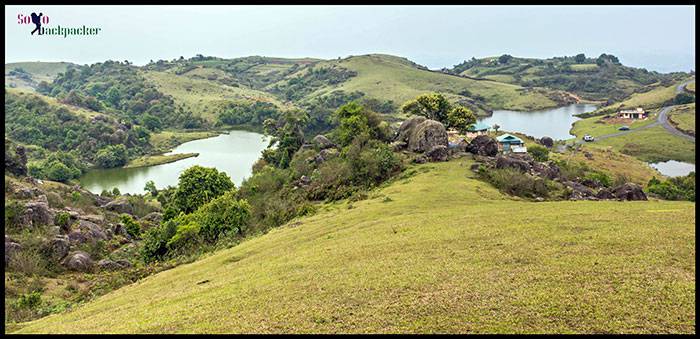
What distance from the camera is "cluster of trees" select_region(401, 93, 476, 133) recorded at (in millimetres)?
72625

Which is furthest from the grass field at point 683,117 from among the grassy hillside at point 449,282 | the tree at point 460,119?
the grassy hillside at point 449,282

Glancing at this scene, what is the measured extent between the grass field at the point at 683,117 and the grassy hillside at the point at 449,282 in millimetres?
100361

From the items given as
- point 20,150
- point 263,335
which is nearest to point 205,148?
point 20,150

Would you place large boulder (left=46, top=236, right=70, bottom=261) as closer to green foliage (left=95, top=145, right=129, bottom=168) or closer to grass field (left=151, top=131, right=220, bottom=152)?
green foliage (left=95, top=145, right=129, bottom=168)

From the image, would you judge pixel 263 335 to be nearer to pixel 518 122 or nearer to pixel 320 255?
pixel 320 255

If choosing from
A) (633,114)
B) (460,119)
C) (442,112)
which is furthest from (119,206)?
(633,114)

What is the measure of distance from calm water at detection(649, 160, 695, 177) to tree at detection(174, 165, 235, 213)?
263 feet

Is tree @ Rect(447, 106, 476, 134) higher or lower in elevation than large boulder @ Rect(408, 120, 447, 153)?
higher

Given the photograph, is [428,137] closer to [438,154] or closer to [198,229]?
[438,154]

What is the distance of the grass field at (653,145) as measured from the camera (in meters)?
92.7

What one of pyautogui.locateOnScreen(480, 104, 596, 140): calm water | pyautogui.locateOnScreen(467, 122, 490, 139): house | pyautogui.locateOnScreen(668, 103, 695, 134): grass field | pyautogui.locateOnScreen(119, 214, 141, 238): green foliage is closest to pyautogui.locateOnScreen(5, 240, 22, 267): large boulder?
pyautogui.locateOnScreen(119, 214, 141, 238): green foliage

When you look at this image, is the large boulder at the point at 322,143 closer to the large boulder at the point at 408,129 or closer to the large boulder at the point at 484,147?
the large boulder at the point at 408,129

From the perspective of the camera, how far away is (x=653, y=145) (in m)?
98.8

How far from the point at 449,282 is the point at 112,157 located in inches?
4960
